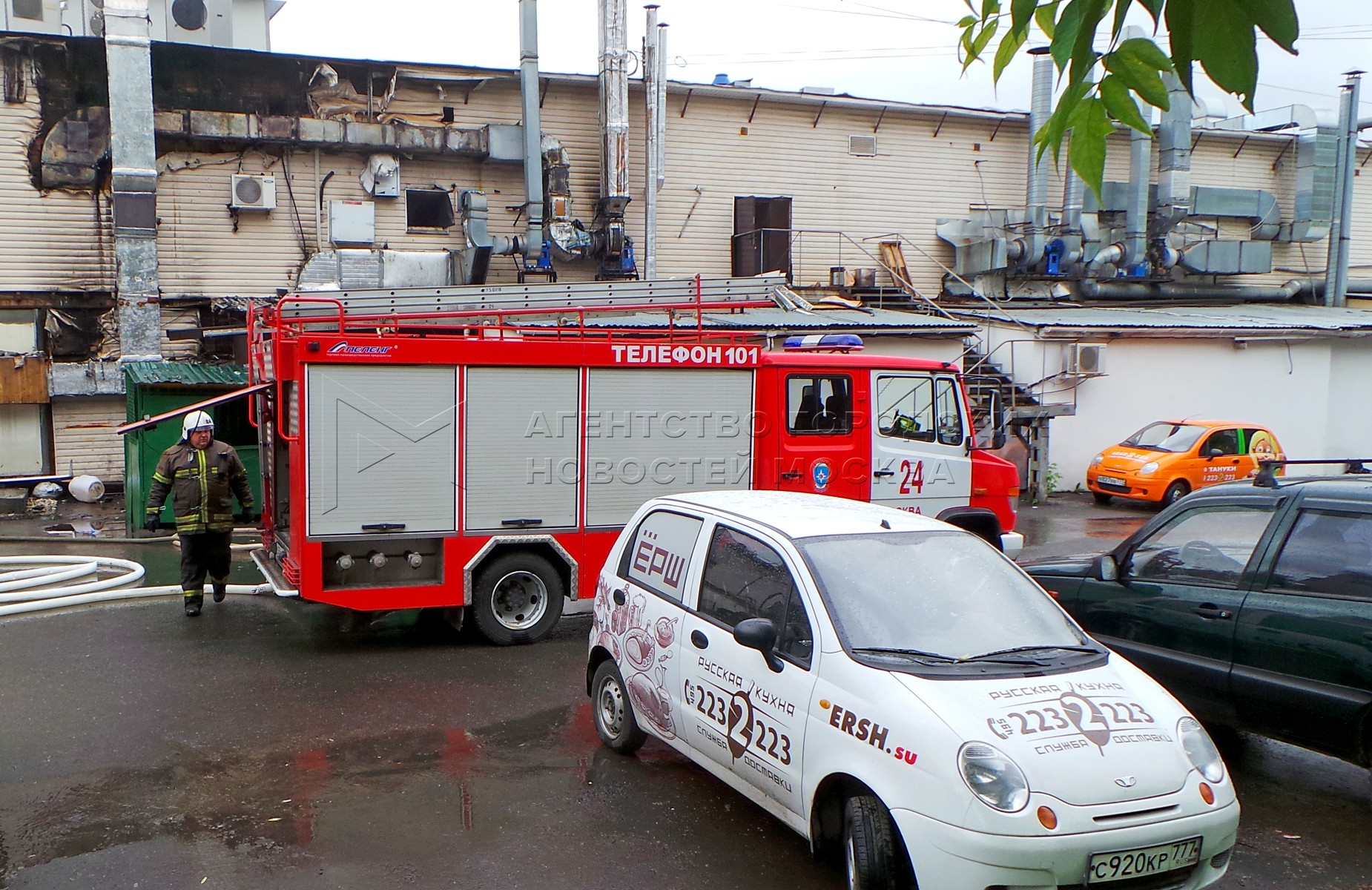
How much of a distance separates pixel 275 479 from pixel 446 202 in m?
11.8

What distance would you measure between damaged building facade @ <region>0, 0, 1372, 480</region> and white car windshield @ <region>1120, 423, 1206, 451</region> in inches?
186

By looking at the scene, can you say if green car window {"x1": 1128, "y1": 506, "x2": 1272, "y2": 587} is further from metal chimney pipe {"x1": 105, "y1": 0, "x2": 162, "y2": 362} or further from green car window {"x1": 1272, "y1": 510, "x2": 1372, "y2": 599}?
metal chimney pipe {"x1": 105, "y1": 0, "x2": 162, "y2": 362}

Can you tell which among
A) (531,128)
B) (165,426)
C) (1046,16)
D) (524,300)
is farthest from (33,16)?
(1046,16)

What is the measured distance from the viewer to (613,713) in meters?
6.26

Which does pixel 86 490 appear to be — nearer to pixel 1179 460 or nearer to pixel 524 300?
pixel 524 300

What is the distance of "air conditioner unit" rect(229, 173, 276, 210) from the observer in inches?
739

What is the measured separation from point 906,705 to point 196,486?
23.9 feet

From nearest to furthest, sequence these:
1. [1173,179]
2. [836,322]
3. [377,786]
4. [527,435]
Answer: [377,786] → [527,435] → [836,322] → [1173,179]

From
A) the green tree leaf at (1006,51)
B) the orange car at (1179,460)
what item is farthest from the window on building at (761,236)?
the green tree leaf at (1006,51)

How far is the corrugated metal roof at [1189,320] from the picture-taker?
21812 mm

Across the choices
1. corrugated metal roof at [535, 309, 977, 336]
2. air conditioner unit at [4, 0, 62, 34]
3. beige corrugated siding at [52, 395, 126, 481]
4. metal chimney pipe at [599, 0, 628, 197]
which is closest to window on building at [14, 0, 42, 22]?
air conditioner unit at [4, 0, 62, 34]

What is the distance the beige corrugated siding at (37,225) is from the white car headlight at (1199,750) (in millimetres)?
18346

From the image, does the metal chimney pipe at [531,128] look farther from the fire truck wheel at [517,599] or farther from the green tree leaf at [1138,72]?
the green tree leaf at [1138,72]

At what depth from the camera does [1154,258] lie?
2550 cm
